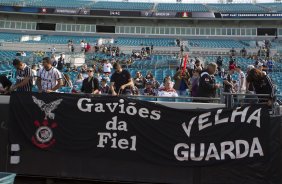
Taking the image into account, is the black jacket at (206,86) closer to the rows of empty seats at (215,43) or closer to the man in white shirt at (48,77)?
the man in white shirt at (48,77)

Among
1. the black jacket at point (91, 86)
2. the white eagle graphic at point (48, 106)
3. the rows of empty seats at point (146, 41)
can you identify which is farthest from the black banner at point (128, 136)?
the rows of empty seats at point (146, 41)

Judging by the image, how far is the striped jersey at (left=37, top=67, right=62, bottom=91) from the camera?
6.47 meters

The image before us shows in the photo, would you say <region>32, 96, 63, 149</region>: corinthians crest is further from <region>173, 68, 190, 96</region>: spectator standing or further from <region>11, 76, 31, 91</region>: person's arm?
<region>173, 68, 190, 96</region>: spectator standing

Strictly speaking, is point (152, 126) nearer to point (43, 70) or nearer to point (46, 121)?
point (46, 121)

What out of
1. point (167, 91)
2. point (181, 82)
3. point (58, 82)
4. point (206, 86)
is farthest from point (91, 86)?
point (206, 86)

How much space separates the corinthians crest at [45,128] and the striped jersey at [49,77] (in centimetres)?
87

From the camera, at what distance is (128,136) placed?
550 cm

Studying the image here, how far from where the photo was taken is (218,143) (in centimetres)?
525

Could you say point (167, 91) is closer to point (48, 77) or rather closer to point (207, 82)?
point (207, 82)

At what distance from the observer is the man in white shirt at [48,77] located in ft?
21.2

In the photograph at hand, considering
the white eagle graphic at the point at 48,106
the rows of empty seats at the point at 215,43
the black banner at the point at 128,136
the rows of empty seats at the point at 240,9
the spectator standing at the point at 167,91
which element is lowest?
the black banner at the point at 128,136

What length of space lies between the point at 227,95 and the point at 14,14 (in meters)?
37.5

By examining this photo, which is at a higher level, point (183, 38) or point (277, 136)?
point (183, 38)

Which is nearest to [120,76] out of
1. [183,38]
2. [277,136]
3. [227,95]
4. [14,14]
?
[227,95]
